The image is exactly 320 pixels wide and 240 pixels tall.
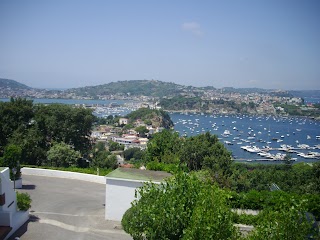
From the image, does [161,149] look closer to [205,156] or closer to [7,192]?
[205,156]

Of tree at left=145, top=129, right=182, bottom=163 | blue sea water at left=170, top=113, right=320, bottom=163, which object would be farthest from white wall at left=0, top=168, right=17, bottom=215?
blue sea water at left=170, top=113, right=320, bottom=163

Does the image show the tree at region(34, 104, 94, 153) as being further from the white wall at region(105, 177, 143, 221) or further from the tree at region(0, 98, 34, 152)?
the white wall at region(105, 177, 143, 221)

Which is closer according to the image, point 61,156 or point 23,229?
point 23,229

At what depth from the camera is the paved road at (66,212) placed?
11.4 m

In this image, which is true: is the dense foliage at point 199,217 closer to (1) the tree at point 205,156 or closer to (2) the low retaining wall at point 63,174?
(2) the low retaining wall at point 63,174

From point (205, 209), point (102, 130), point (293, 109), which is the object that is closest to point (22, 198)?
point (205, 209)

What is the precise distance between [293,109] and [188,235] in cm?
19651

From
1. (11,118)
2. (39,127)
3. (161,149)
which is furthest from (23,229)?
(11,118)

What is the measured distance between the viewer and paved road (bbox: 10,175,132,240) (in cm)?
1139

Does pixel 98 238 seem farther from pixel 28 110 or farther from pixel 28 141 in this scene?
pixel 28 110

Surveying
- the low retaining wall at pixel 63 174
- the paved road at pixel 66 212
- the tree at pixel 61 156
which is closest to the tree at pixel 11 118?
the tree at pixel 61 156

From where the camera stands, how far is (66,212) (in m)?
13.4

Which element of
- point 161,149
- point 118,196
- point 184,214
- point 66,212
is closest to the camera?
point 184,214

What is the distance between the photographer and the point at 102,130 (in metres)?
120
